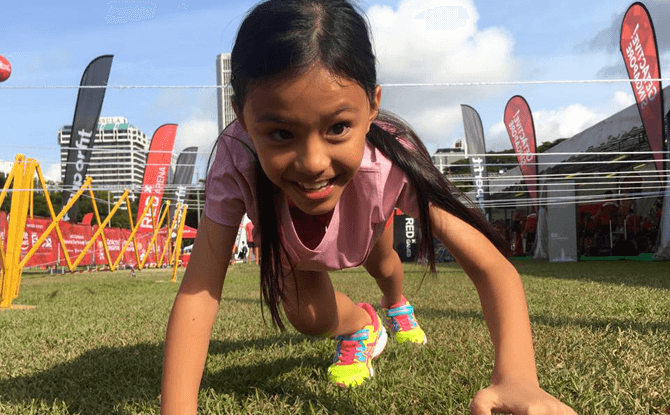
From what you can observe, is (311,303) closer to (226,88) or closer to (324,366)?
(324,366)

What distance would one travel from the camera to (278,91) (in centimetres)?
128

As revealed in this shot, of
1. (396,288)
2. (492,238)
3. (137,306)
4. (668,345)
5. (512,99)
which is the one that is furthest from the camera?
(512,99)

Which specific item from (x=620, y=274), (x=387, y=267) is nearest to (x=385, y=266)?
(x=387, y=267)

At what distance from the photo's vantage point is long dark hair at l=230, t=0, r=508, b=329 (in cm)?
133

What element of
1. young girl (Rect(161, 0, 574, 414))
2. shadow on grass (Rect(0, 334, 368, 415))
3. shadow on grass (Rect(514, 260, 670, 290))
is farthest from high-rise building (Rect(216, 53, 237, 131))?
shadow on grass (Rect(514, 260, 670, 290))

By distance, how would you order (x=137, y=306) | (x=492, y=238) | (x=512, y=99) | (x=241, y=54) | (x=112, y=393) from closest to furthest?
(x=241, y=54) → (x=492, y=238) → (x=112, y=393) → (x=137, y=306) → (x=512, y=99)

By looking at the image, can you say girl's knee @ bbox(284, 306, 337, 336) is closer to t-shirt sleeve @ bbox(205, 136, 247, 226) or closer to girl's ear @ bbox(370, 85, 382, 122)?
t-shirt sleeve @ bbox(205, 136, 247, 226)

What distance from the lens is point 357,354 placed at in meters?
2.52

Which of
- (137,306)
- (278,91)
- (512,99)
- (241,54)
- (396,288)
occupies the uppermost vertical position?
(512,99)

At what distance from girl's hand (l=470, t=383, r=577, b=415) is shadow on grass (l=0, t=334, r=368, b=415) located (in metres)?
0.86

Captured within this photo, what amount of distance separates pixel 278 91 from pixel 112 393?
1.62 meters

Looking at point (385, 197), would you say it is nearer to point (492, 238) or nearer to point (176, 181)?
point (492, 238)

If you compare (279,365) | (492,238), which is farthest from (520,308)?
(279,365)

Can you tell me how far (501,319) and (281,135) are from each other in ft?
2.39
